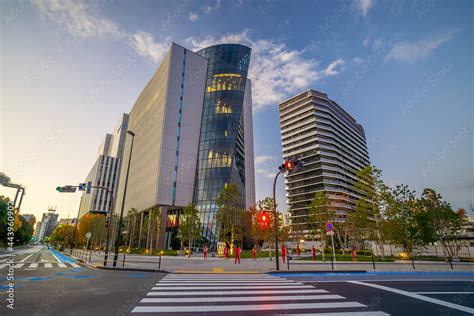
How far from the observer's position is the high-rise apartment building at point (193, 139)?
5541 cm

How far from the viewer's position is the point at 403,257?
32.5 metres

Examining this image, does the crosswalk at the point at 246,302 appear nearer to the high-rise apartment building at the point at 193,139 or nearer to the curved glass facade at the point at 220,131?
the curved glass facade at the point at 220,131

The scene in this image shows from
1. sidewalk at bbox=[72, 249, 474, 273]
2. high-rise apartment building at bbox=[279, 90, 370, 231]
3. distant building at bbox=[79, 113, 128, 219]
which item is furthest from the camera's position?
distant building at bbox=[79, 113, 128, 219]

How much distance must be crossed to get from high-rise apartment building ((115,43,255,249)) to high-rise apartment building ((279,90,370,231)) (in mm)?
37106

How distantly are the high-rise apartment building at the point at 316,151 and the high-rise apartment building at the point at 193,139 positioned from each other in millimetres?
37106

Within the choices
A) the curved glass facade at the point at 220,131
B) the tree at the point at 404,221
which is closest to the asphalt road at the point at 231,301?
the tree at the point at 404,221

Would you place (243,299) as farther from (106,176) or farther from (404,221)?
(106,176)

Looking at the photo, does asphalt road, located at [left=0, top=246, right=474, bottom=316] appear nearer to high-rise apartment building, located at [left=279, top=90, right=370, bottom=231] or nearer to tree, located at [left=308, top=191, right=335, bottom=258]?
tree, located at [left=308, top=191, right=335, bottom=258]

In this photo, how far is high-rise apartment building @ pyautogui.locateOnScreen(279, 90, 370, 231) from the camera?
9491 centimetres

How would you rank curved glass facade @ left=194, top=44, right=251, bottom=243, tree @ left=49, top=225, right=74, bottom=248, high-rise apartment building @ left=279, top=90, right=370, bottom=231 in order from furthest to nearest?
high-rise apartment building @ left=279, top=90, right=370, bottom=231 → tree @ left=49, top=225, right=74, bottom=248 → curved glass facade @ left=194, top=44, right=251, bottom=243

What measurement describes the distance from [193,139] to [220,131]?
24.5 feet

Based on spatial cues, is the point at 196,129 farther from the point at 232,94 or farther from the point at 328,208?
the point at 328,208

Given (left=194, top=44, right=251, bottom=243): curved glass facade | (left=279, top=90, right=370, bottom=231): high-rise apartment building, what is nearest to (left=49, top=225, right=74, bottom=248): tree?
(left=194, top=44, right=251, bottom=243): curved glass facade

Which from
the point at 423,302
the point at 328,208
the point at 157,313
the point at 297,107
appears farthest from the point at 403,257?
the point at 297,107
